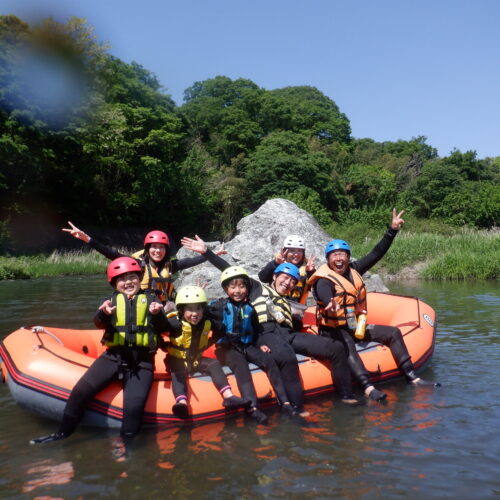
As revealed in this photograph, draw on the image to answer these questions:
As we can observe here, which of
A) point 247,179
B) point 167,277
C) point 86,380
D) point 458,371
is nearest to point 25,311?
point 167,277

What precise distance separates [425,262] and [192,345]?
1042 cm

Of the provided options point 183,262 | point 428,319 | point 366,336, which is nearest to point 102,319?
point 183,262

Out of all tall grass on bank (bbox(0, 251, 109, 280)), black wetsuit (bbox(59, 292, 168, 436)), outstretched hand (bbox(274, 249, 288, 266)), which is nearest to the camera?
black wetsuit (bbox(59, 292, 168, 436))

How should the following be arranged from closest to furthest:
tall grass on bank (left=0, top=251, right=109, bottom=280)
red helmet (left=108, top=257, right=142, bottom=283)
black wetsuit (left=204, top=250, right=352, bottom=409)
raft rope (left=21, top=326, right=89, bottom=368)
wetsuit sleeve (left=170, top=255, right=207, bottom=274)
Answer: red helmet (left=108, top=257, right=142, bottom=283) → raft rope (left=21, top=326, right=89, bottom=368) → black wetsuit (left=204, top=250, right=352, bottom=409) → wetsuit sleeve (left=170, top=255, right=207, bottom=274) → tall grass on bank (left=0, top=251, right=109, bottom=280)

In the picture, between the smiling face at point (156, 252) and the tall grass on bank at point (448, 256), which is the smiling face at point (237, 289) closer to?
the smiling face at point (156, 252)

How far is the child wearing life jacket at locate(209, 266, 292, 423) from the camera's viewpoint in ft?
13.2

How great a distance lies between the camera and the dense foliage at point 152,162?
18328 millimetres

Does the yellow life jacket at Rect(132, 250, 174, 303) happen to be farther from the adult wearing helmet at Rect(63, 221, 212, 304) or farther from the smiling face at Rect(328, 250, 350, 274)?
the smiling face at Rect(328, 250, 350, 274)

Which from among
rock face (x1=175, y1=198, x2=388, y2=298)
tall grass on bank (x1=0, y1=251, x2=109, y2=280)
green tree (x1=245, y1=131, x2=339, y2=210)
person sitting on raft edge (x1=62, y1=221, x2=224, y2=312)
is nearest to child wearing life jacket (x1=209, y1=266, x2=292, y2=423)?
person sitting on raft edge (x1=62, y1=221, x2=224, y2=312)

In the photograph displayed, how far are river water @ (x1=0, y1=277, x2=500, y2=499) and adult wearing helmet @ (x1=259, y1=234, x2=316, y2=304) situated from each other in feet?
3.73

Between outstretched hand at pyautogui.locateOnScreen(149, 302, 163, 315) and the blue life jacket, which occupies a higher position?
outstretched hand at pyautogui.locateOnScreen(149, 302, 163, 315)

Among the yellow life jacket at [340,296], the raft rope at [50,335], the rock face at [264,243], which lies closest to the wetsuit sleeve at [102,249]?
the raft rope at [50,335]

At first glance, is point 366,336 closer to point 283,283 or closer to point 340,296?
point 340,296

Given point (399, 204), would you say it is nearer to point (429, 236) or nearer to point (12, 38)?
point (429, 236)
